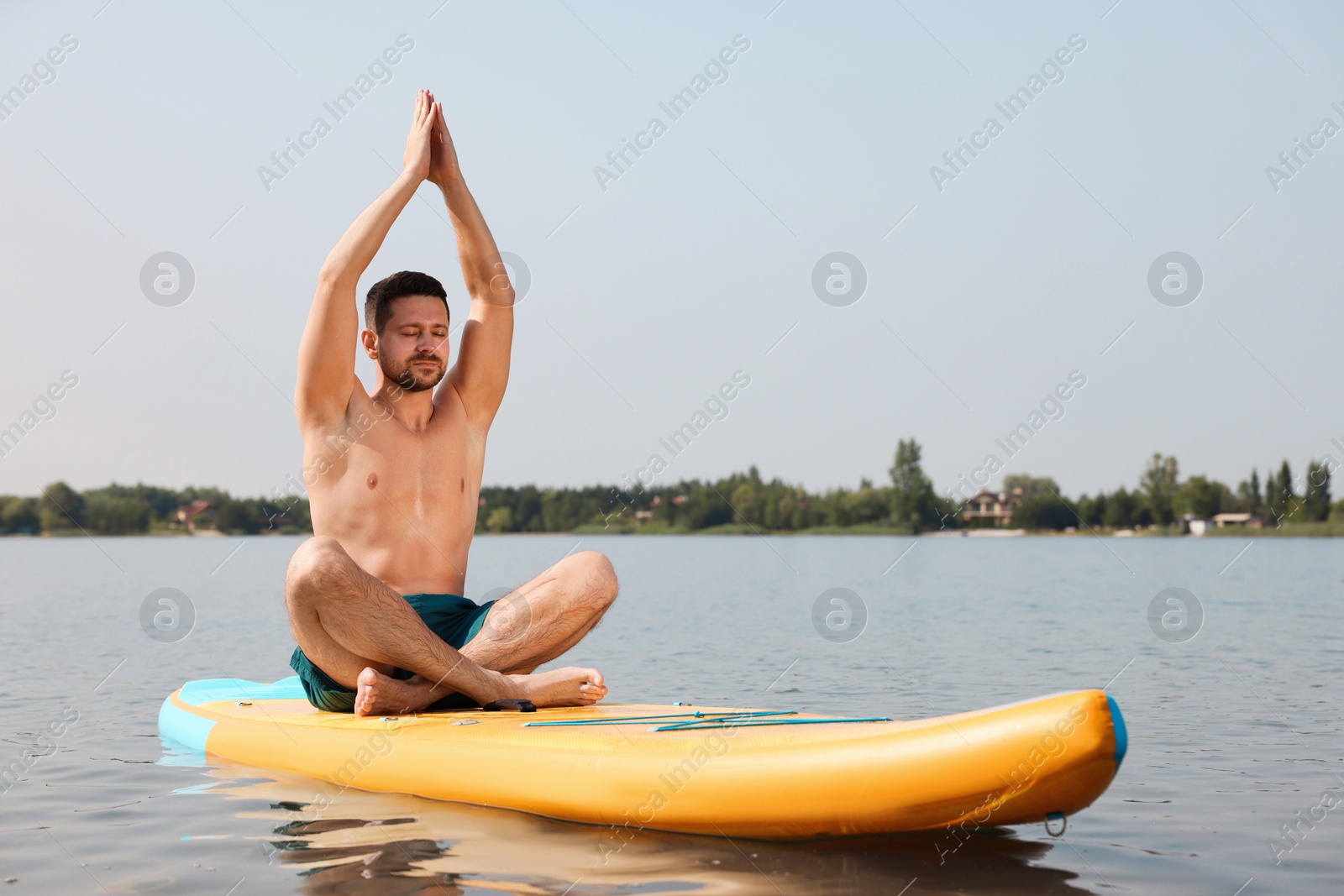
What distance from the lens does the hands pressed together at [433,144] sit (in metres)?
4.59

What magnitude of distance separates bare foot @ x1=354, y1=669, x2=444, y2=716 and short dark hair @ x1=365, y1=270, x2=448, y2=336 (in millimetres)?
1364

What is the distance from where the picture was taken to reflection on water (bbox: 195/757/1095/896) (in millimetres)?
3023

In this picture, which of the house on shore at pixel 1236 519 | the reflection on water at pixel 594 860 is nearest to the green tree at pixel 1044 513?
the house on shore at pixel 1236 519

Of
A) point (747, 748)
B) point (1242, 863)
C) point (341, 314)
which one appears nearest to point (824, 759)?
point (747, 748)

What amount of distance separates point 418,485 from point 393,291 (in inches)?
30.8

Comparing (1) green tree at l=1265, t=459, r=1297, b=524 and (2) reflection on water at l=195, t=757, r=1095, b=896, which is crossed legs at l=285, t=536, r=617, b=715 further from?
(1) green tree at l=1265, t=459, r=1297, b=524

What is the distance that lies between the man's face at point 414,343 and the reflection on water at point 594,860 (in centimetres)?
165

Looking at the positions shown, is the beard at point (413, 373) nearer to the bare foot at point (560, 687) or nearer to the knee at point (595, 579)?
the knee at point (595, 579)

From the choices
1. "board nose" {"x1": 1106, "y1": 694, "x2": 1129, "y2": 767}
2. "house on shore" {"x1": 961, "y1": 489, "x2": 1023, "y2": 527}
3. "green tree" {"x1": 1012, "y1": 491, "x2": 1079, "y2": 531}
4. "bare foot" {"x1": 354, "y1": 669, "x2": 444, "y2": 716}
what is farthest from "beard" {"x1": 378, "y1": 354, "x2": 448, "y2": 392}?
"house on shore" {"x1": 961, "y1": 489, "x2": 1023, "y2": 527}

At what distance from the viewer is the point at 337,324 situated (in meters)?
4.21

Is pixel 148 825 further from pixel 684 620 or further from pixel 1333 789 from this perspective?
pixel 684 620

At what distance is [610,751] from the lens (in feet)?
11.8

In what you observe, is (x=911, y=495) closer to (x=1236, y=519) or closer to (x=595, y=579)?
(x=1236, y=519)

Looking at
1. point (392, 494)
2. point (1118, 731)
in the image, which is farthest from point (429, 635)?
point (1118, 731)
